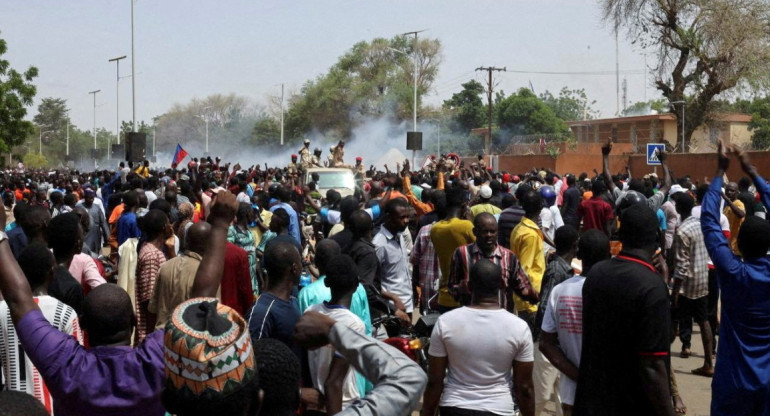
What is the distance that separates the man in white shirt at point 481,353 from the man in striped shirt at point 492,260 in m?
1.84

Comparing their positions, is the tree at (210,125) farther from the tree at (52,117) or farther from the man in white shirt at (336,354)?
the man in white shirt at (336,354)

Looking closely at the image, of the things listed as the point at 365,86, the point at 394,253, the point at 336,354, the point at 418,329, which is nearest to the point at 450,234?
the point at 394,253

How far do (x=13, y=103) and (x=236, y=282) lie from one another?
31.6 metres

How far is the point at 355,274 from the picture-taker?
5027 millimetres

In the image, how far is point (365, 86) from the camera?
74.2 metres

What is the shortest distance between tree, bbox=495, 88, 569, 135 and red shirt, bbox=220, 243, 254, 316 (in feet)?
225

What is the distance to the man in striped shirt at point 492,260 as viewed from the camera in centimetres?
681

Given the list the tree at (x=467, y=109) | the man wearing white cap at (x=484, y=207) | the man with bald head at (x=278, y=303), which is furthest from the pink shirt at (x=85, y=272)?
the tree at (x=467, y=109)

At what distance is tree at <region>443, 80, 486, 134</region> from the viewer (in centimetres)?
7911

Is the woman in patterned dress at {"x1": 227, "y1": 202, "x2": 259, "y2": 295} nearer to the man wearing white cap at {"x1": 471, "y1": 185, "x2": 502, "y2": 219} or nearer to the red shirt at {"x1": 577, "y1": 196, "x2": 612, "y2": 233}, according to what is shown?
the man wearing white cap at {"x1": 471, "y1": 185, "x2": 502, "y2": 219}

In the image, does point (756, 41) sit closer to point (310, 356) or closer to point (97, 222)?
point (97, 222)

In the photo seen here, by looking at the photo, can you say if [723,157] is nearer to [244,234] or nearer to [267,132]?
[244,234]

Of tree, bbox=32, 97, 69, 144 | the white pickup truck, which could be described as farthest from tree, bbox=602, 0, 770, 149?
tree, bbox=32, 97, 69, 144

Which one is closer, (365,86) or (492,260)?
(492,260)
